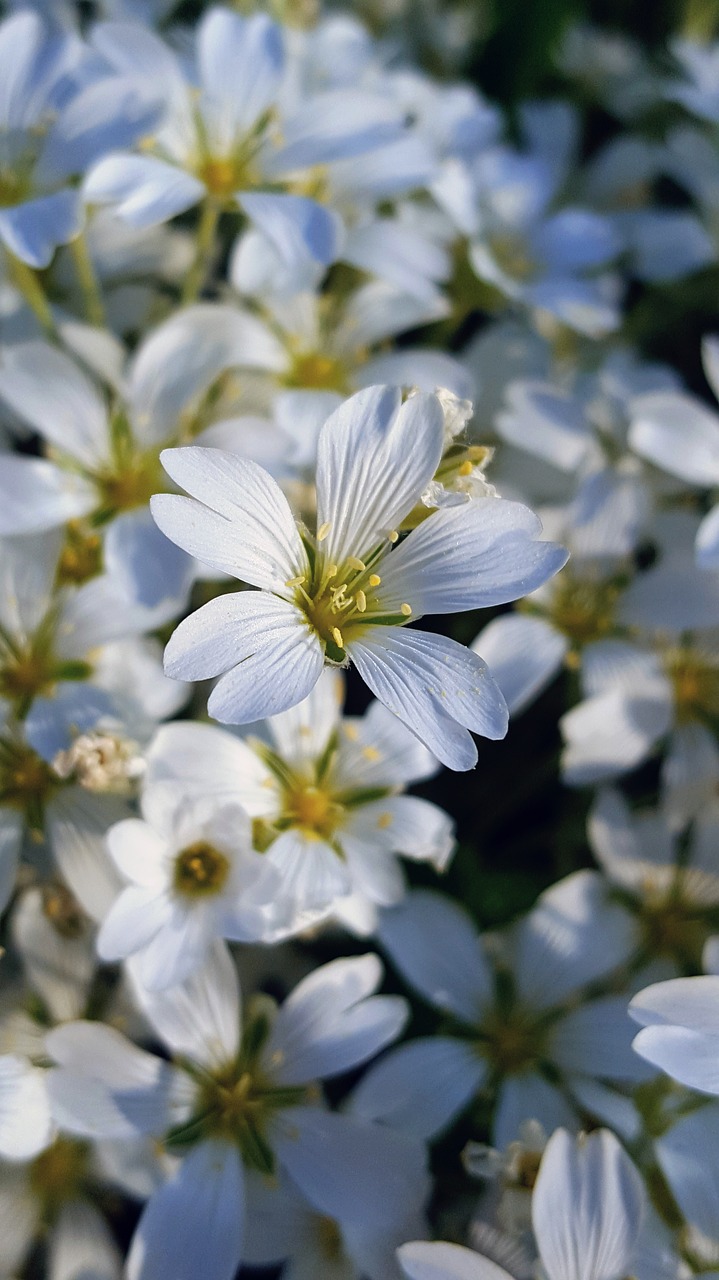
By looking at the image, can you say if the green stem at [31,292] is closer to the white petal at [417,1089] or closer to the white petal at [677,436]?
the white petal at [677,436]

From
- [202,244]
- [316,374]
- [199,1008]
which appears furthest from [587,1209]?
[202,244]

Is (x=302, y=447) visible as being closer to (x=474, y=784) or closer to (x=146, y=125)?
(x=146, y=125)

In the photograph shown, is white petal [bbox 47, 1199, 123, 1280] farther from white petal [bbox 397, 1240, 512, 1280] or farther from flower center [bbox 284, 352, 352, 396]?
flower center [bbox 284, 352, 352, 396]

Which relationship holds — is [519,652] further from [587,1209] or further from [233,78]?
[233,78]

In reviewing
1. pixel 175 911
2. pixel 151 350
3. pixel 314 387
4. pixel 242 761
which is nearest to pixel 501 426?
pixel 314 387

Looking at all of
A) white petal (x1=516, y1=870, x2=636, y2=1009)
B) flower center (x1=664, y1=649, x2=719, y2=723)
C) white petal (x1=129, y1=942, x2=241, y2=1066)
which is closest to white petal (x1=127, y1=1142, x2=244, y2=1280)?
white petal (x1=129, y1=942, x2=241, y2=1066)

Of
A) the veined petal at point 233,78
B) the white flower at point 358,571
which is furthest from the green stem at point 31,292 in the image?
the white flower at point 358,571

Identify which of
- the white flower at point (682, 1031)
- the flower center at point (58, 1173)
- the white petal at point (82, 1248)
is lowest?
the white petal at point (82, 1248)
